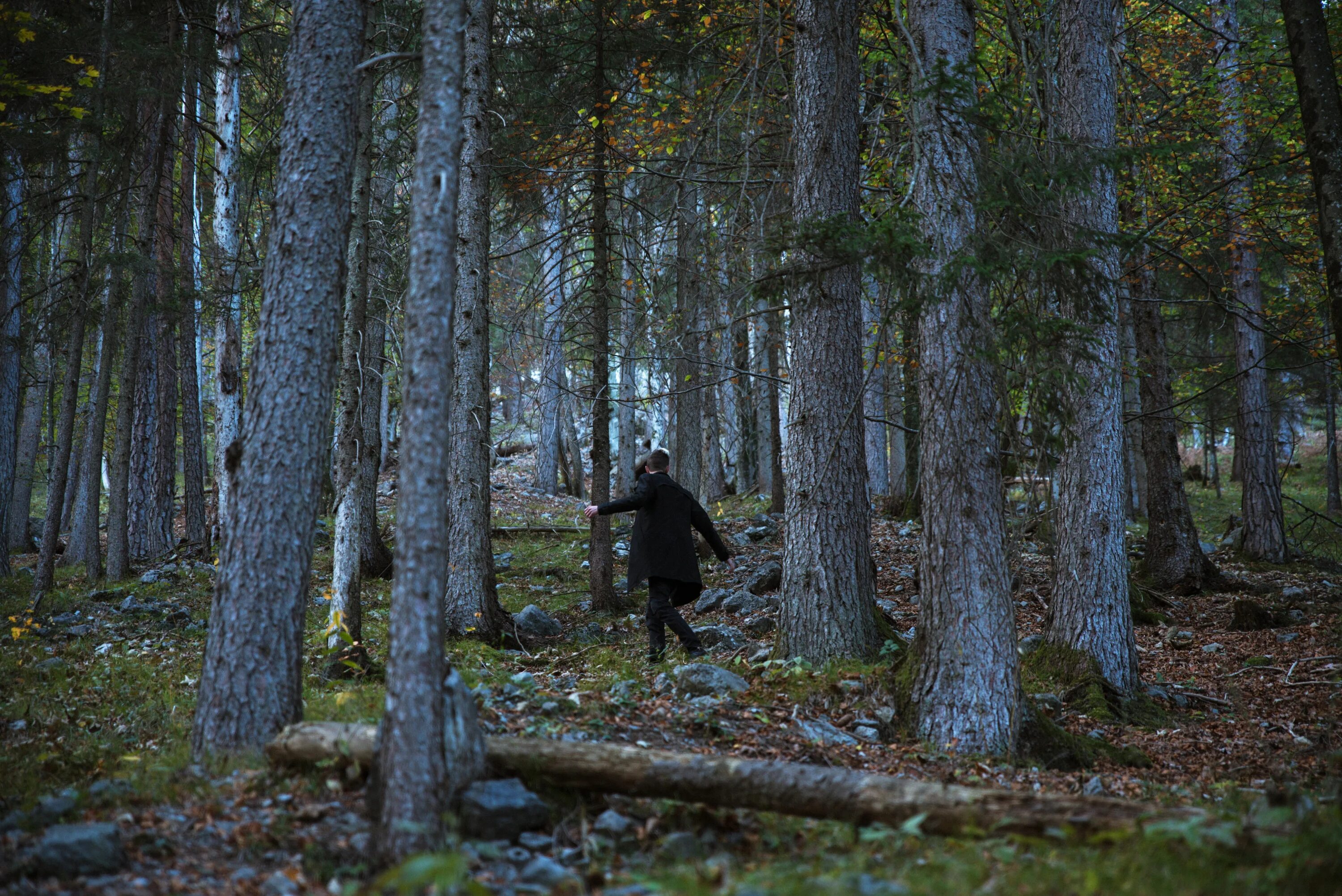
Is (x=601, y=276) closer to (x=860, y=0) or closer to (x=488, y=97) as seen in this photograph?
(x=488, y=97)

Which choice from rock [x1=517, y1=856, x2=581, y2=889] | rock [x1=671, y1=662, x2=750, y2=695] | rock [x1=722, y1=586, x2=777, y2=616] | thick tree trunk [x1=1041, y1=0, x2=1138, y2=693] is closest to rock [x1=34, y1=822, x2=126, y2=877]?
rock [x1=517, y1=856, x2=581, y2=889]

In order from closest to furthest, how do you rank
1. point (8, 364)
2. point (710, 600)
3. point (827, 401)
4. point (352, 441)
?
1. point (352, 441)
2. point (827, 401)
3. point (710, 600)
4. point (8, 364)

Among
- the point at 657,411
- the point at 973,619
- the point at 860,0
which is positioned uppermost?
the point at 860,0

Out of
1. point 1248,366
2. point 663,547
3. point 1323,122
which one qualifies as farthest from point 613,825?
point 1248,366

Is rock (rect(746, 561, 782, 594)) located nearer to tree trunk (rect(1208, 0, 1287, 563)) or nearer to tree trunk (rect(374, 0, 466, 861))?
tree trunk (rect(1208, 0, 1287, 563))

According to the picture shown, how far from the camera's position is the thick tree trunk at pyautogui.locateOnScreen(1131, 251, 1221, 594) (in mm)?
12031

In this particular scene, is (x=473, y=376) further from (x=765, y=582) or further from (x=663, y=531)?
(x=765, y=582)

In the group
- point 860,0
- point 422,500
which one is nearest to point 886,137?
point 860,0

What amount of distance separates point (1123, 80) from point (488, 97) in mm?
6573

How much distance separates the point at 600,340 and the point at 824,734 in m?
6.85

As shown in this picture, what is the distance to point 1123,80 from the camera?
7934 millimetres

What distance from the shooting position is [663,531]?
8828 millimetres

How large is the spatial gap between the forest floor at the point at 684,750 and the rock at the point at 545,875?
62 millimetres

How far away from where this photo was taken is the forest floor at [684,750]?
3.31 metres
